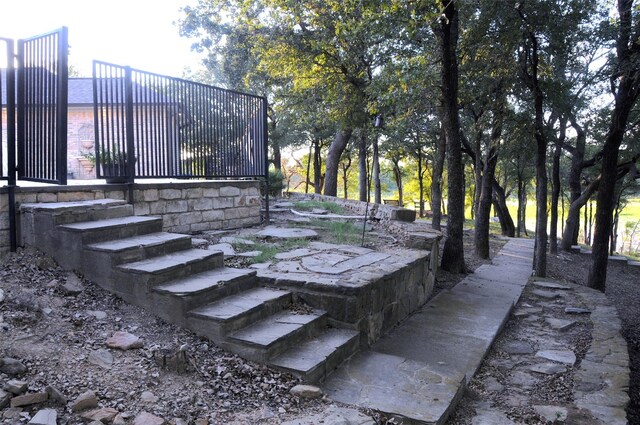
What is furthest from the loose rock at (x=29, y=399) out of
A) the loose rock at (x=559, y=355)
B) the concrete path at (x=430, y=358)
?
the loose rock at (x=559, y=355)

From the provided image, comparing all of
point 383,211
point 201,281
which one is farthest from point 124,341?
point 383,211

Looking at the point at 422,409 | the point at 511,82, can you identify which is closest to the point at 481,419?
the point at 422,409

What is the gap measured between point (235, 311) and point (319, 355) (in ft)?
2.29

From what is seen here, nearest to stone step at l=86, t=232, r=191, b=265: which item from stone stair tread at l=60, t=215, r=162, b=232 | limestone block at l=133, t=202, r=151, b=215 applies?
stone stair tread at l=60, t=215, r=162, b=232

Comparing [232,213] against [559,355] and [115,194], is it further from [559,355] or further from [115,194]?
[559,355]

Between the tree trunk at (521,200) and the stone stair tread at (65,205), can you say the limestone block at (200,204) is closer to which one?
the stone stair tread at (65,205)

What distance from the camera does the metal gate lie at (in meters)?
4.36

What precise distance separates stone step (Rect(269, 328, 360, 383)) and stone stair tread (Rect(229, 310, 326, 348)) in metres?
0.13

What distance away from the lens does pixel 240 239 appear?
604cm

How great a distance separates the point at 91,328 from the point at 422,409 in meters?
2.29

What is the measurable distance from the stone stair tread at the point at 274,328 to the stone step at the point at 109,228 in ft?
5.12

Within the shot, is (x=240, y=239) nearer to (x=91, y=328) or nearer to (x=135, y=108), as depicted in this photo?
(x=135, y=108)

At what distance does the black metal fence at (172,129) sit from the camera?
5465 mm

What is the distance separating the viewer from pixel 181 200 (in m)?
6.29
